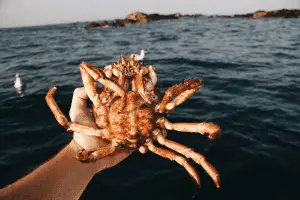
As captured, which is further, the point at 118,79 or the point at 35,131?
the point at 35,131

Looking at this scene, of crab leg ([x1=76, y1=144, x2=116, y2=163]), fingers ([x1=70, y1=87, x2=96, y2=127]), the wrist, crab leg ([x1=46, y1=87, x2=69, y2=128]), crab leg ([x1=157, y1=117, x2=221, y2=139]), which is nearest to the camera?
crab leg ([x1=157, y1=117, x2=221, y2=139])

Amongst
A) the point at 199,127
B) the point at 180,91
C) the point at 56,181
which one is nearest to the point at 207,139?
the point at 199,127

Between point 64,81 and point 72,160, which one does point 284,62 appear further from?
point 72,160

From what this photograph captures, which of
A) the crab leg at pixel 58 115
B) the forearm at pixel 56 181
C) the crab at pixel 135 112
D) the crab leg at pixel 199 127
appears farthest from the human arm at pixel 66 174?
the crab leg at pixel 199 127

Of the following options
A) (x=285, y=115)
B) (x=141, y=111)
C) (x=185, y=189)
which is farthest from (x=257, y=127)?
(x=141, y=111)

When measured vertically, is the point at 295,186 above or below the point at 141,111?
below

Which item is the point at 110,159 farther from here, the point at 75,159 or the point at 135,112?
the point at 135,112

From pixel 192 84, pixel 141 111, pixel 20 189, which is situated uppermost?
pixel 192 84

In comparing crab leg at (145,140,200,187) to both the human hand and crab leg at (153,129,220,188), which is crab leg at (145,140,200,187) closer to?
crab leg at (153,129,220,188)

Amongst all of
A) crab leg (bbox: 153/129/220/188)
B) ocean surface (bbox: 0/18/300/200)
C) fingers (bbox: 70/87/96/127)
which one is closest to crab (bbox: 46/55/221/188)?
crab leg (bbox: 153/129/220/188)
